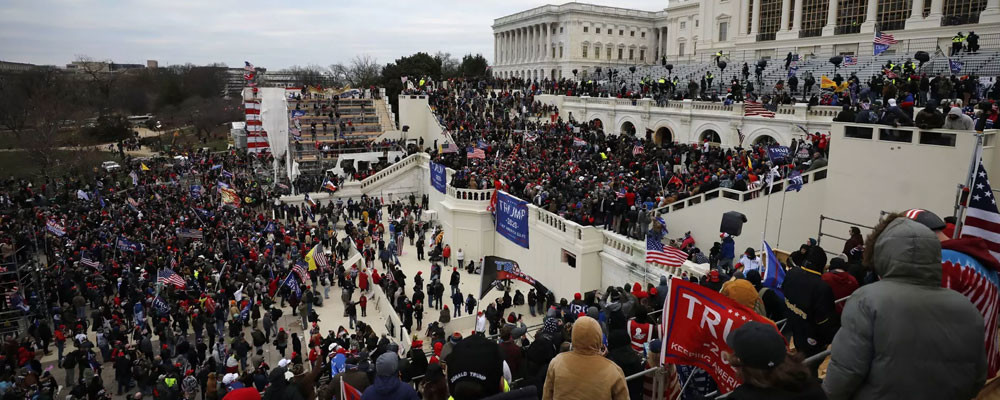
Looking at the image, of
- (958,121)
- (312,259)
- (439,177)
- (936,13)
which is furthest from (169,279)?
(936,13)

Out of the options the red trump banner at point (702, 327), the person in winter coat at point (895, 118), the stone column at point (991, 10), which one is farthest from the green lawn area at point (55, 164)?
the stone column at point (991, 10)

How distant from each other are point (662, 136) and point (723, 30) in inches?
1045

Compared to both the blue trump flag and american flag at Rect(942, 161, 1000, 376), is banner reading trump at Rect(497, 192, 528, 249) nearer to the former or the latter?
the blue trump flag

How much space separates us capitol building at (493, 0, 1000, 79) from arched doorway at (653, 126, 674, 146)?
17.3m

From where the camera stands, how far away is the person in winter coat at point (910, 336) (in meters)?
3.25

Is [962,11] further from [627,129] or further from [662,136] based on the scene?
[627,129]

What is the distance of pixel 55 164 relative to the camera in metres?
52.3

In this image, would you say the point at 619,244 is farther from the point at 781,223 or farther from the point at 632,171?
the point at 632,171

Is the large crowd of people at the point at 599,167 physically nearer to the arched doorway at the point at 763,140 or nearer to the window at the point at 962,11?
the arched doorway at the point at 763,140

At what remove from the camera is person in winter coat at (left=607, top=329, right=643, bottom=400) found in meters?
6.12

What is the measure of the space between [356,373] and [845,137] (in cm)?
1578

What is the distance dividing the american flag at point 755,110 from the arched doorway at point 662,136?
7.02 m

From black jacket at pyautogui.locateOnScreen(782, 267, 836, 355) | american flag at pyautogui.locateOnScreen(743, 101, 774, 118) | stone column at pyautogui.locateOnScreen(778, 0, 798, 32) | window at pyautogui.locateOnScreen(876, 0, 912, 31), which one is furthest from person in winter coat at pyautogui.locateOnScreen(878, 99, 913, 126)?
stone column at pyautogui.locateOnScreen(778, 0, 798, 32)

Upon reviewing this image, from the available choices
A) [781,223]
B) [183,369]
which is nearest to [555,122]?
[781,223]
